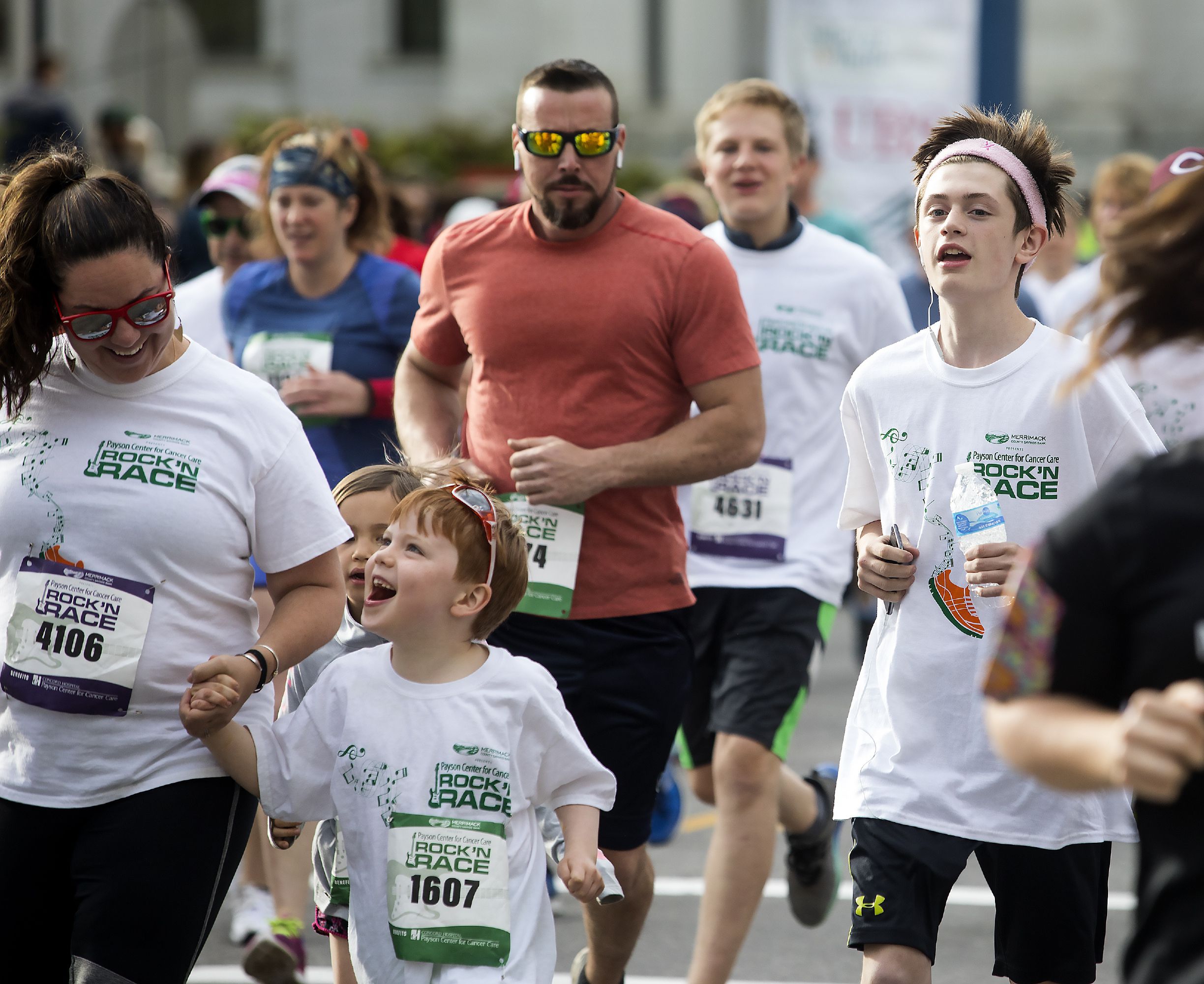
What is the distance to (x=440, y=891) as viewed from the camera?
3.35m

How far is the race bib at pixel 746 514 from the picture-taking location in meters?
5.55

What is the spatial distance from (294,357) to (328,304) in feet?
0.72

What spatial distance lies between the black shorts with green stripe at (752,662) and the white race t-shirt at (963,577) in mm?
1428

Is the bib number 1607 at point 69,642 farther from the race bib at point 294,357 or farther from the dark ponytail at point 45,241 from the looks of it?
the race bib at point 294,357

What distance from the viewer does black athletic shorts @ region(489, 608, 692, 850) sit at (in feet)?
14.6

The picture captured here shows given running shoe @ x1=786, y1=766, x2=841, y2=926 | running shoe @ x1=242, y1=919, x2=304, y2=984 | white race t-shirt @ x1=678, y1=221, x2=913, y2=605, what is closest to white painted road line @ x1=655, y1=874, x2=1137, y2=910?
running shoe @ x1=786, y1=766, x2=841, y2=926

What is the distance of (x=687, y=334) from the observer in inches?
174

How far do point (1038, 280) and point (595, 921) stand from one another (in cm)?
793

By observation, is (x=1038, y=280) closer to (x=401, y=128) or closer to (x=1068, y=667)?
(x=1068, y=667)

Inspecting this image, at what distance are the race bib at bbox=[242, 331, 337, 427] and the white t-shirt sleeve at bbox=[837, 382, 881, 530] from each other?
84.9 inches

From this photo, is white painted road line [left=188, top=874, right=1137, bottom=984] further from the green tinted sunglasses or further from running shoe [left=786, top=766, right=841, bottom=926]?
the green tinted sunglasses

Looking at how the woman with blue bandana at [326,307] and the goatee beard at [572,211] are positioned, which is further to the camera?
the woman with blue bandana at [326,307]

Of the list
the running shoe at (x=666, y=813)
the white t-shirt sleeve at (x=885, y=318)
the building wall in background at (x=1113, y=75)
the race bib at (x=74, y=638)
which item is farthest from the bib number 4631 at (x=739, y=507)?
the building wall in background at (x=1113, y=75)

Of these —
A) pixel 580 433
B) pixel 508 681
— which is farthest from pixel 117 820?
pixel 580 433
